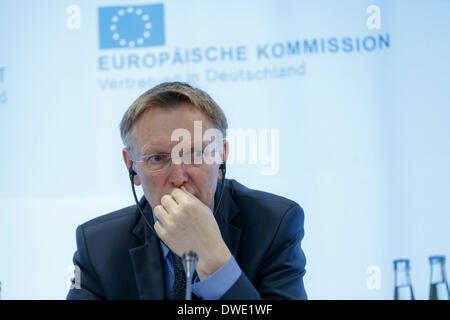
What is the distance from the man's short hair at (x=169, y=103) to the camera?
5.63ft

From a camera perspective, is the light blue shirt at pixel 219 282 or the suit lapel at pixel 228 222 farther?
the suit lapel at pixel 228 222

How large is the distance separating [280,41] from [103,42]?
1232 mm

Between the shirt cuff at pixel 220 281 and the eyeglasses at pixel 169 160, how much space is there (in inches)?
14.5

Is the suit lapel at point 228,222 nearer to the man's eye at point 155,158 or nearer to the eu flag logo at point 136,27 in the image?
the man's eye at point 155,158

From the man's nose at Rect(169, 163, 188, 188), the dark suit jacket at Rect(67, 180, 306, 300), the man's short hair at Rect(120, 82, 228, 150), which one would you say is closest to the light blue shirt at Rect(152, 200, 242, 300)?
the dark suit jacket at Rect(67, 180, 306, 300)

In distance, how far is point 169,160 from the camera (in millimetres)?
1640

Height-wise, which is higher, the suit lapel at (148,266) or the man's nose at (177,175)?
the man's nose at (177,175)

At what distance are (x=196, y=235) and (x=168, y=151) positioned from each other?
0.31 m

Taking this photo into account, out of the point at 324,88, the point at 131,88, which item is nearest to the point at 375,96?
the point at 324,88

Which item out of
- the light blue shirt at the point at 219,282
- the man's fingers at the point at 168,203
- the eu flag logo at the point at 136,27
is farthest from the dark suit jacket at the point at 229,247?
the eu flag logo at the point at 136,27

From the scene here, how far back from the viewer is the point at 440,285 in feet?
9.96

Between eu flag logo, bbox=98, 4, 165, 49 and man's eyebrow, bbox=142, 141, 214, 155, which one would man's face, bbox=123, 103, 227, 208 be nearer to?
man's eyebrow, bbox=142, 141, 214, 155

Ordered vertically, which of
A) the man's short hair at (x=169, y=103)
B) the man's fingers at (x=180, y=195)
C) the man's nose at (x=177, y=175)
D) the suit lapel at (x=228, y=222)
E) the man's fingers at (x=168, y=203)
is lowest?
the suit lapel at (x=228, y=222)
